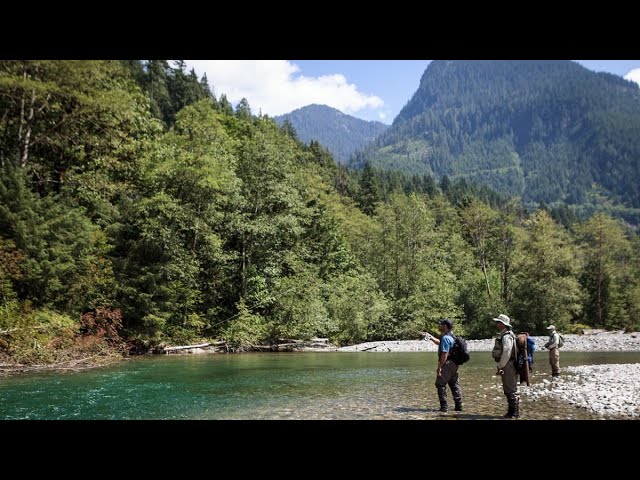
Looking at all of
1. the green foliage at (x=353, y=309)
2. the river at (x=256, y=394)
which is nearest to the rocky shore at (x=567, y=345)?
the green foliage at (x=353, y=309)

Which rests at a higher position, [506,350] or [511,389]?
[506,350]

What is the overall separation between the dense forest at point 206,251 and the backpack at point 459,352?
13.8m

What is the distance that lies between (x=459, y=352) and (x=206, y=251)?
21.6m

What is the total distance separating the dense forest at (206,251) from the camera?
18.5 m

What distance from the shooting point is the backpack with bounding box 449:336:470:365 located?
8.63 meters

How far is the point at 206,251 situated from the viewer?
91.9ft

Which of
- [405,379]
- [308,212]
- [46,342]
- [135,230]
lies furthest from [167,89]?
[405,379]

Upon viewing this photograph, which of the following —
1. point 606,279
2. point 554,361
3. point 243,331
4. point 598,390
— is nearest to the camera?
point 598,390

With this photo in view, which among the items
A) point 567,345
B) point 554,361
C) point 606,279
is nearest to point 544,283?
point 567,345

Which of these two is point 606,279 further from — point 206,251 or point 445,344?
point 445,344

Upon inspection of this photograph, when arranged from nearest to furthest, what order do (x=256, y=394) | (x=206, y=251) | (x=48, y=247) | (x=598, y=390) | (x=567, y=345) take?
(x=598, y=390), (x=256, y=394), (x=48, y=247), (x=206, y=251), (x=567, y=345)

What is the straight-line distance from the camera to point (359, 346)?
2895cm
